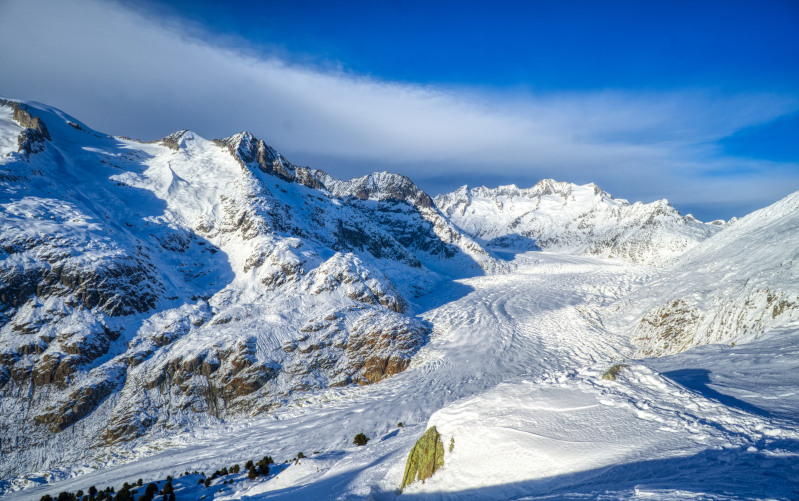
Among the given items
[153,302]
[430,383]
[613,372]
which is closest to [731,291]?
[613,372]

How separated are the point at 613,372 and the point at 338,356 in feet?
158

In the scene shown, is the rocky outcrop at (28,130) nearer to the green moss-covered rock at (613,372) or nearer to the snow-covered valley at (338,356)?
the snow-covered valley at (338,356)

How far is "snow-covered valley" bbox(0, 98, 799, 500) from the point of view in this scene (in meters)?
10.1

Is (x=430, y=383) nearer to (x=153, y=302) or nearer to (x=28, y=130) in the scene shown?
(x=153, y=302)

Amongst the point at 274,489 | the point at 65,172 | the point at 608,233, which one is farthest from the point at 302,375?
the point at 608,233

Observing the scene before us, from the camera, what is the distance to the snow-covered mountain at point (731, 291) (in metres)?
26.1

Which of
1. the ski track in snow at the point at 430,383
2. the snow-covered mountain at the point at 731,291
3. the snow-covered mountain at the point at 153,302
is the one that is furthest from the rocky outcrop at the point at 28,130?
the snow-covered mountain at the point at 731,291

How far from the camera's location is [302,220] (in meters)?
104

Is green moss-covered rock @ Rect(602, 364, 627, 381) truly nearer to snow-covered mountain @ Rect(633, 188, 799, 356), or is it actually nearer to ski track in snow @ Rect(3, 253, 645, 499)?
ski track in snow @ Rect(3, 253, 645, 499)

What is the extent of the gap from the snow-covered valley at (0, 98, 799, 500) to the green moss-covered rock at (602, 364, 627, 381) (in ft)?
0.70

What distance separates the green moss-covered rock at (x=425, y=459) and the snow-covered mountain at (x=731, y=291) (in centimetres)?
2361

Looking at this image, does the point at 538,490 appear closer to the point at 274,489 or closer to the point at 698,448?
the point at 698,448

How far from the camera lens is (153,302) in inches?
2308

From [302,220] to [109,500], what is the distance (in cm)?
8601
